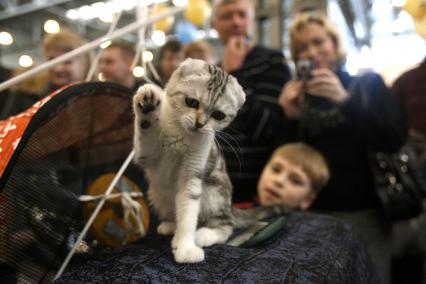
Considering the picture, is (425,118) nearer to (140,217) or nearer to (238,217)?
(238,217)

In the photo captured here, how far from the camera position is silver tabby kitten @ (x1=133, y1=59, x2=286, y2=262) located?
0.49 m

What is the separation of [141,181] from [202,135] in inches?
10.3

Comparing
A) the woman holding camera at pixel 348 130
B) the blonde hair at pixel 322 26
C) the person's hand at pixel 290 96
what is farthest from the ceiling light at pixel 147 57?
the blonde hair at pixel 322 26

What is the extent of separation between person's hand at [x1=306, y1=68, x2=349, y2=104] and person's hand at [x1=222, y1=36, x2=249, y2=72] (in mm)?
308

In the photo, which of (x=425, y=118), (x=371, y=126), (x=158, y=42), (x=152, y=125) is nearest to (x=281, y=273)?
(x=152, y=125)

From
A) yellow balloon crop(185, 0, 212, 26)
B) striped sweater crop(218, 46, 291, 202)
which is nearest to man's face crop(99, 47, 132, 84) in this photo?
yellow balloon crop(185, 0, 212, 26)

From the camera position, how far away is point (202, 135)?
1.76ft

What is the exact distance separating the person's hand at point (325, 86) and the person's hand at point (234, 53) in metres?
0.31

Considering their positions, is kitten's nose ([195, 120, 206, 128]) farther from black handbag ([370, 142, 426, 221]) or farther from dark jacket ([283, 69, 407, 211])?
black handbag ([370, 142, 426, 221])

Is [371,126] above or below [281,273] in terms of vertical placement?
above

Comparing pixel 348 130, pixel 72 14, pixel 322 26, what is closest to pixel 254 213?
pixel 348 130

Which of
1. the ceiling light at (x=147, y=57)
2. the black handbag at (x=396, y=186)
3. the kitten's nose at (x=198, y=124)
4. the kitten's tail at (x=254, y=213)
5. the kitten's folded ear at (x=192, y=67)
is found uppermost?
the ceiling light at (x=147, y=57)

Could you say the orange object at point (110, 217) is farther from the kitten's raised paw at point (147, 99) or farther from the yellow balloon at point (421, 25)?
the yellow balloon at point (421, 25)

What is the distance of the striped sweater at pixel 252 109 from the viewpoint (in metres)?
0.65
